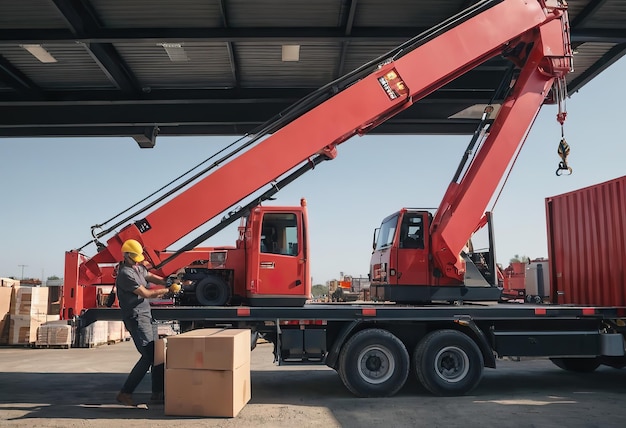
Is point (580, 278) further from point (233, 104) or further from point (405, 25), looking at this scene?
point (233, 104)

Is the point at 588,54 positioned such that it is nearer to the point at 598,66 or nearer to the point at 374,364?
the point at 598,66

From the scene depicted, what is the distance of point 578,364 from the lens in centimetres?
1132

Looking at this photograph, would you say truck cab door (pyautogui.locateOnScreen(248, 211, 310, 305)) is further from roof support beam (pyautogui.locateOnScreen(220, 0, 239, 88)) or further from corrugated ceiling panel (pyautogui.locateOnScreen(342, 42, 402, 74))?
corrugated ceiling panel (pyautogui.locateOnScreen(342, 42, 402, 74))

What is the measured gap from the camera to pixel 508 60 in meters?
11.1

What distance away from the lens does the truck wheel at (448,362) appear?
29.0 ft

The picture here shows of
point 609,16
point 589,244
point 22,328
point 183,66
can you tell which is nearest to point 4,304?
point 22,328

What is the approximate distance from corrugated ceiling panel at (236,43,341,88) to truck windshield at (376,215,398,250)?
328 centimetres

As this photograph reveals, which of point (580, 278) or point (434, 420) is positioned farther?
point (580, 278)

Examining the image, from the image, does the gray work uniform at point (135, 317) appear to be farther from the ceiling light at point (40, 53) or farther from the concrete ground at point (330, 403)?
the ceiling light at point (40, 53)

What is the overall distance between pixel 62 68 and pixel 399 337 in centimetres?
809

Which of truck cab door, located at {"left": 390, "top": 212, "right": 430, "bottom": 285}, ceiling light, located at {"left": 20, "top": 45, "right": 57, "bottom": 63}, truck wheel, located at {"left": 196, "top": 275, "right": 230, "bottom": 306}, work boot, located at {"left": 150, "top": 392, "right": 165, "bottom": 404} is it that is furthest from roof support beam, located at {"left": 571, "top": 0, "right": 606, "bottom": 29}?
ceiling light, located at {"left": 20, "top": 45, "right": 57, "bottom": 63}

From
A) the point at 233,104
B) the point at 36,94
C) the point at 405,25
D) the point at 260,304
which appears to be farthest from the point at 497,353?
the point at 36,94

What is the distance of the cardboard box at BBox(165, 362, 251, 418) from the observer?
737 cm

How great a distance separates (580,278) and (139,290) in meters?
7.62
